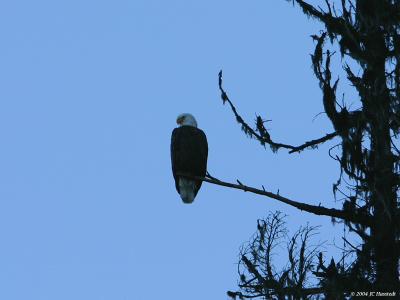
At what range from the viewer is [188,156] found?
10.5 m

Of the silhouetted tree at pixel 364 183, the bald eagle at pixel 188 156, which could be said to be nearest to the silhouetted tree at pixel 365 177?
the silhouetted tree at pixel 364 183

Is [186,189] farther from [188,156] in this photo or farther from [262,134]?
[262,134]

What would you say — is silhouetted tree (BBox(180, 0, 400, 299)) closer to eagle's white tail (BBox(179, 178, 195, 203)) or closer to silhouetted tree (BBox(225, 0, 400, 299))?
silhouetted tree (BBox(225, 0, 400, 299))

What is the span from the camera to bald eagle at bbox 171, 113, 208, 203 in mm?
10578

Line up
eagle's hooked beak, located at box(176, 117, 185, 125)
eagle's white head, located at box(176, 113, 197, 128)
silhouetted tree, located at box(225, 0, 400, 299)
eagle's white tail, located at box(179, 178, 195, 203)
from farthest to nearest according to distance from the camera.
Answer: eagle's hooked beak, located at box(176, 117, 185, 125) → eagle's white head, located at box(176, 113, 197, 128) → eagle's white tail, located at box(179, 178, 195, 203) → silhouetted tree, located at box(225, 0, 400, 299)

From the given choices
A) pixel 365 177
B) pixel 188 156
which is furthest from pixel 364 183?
pixel 188 156

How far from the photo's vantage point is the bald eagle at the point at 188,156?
1058cm

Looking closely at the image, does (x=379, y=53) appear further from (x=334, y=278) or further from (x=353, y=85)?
(x=334, y=278)

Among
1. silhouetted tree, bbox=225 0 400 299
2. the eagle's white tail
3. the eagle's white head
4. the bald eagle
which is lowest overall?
silhouetted tree, bbox=225 0 400 299

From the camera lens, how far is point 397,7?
7176mm

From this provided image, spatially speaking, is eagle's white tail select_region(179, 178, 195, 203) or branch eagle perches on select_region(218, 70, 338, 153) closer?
branch eagle perches on select_region(218, 70, 338, 153)

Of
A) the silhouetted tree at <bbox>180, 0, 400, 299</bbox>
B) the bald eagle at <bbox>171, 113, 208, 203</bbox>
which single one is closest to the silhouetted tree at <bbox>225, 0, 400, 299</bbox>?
the silhouetted tree at <bbox>180, 0, 400, 299</bbox>

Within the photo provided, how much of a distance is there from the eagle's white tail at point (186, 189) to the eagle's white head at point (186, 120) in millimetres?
678

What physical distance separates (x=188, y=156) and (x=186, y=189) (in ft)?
1.51
